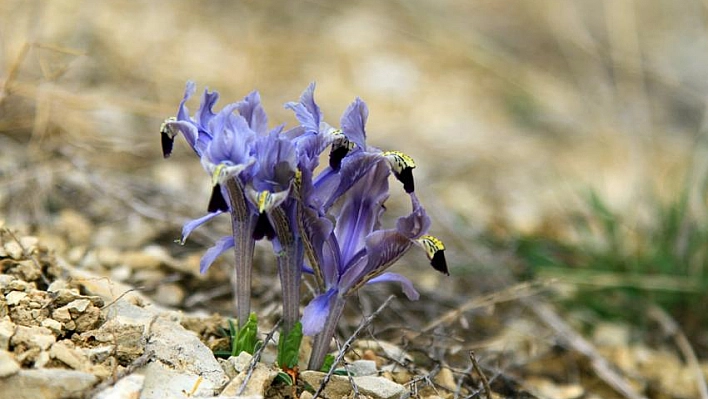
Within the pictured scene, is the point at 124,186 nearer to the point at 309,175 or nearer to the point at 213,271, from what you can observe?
the point at 213,271

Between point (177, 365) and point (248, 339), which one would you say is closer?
point (177, 365)

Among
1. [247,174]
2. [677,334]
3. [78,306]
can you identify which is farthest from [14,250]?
[677,334]

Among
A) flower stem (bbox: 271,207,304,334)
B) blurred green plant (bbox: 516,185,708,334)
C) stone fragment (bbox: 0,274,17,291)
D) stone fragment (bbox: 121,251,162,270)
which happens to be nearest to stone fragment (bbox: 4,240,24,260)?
stone fragment (bbox: 0,274,17,291)

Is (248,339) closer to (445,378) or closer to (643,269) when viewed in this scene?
(445,378)

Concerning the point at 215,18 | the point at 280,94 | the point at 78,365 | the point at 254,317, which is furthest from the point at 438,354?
the point at 215,18

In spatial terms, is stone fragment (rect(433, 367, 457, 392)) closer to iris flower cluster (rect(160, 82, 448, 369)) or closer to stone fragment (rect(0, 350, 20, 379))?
iris flower cluster (rect(160, 82, 448, 369))

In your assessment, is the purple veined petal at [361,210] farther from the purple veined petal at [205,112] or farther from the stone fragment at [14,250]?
the stone fragment at [14,250]

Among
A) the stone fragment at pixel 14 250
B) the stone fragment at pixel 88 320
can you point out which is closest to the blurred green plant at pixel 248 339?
the stone fragment at pixel 88 320
